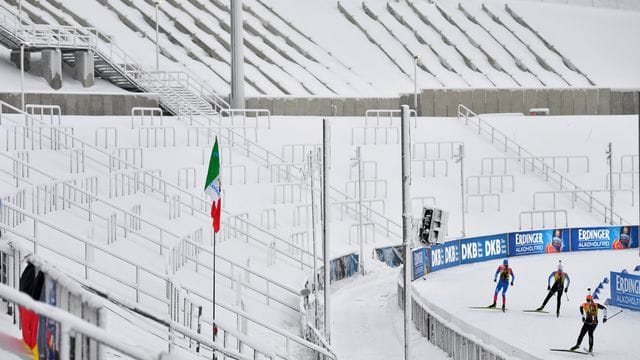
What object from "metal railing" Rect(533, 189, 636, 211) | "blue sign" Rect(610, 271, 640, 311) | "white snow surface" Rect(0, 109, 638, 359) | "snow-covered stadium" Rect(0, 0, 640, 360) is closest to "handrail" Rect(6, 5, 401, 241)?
"snow-covered stadium" Rect(0, 0, 640, 360)

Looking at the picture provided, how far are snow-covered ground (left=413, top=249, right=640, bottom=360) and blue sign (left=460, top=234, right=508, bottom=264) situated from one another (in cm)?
34

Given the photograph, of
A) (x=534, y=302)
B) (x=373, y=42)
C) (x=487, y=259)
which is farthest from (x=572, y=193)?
(x=373, y=42)

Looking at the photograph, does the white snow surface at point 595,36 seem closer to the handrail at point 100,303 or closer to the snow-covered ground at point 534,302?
the snow-covered ground at point 534,302

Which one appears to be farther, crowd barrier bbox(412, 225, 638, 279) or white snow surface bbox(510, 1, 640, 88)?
white snow surface bbox(510, 1, 640, 88)

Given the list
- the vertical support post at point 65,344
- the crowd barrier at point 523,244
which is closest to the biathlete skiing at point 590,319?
the crowd barrier at point 523,244

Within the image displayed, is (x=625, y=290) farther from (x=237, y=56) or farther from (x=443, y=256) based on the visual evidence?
(x=237, y=56)

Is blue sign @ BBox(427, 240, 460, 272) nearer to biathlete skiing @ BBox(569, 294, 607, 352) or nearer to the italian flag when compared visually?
biathlete skiing @ BBox(569, 294, 607, 352)

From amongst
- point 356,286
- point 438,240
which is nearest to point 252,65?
point 356,286

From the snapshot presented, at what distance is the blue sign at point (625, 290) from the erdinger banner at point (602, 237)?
12.3 metres

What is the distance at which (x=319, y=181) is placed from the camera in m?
36.1

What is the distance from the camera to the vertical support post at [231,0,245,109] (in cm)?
4262

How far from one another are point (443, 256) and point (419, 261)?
220 cm

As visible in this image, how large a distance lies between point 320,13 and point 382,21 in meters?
3.86

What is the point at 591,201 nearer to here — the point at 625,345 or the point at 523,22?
the point at 625,345
